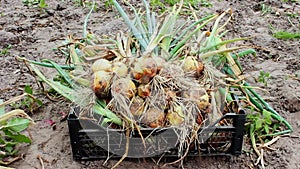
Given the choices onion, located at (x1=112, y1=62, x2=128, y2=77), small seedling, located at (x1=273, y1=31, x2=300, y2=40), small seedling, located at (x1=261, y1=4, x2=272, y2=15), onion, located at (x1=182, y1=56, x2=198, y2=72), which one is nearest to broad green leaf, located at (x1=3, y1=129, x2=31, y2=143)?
onion, located at (x1=112, y1=62, x2=128, y2=77)

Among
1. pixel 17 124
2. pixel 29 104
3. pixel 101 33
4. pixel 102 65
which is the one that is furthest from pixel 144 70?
pixel 101 33

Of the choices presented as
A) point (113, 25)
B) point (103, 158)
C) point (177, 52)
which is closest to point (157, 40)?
point (177, 52)

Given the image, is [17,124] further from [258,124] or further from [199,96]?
[258,124]

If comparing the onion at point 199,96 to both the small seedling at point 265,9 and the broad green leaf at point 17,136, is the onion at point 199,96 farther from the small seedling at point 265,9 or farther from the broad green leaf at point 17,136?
the small seedling at point 265,9

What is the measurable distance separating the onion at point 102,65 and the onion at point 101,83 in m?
0.03

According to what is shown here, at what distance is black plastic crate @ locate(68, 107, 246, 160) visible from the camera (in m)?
1.70

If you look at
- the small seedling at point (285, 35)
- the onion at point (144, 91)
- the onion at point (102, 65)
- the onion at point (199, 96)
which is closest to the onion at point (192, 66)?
the onion at point (199, 96)

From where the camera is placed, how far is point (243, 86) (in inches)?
74.2

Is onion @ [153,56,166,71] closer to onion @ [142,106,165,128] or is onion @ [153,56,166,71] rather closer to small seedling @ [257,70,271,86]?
onion @ [142,106,165,128]

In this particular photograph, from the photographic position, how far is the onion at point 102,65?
5.76 ft

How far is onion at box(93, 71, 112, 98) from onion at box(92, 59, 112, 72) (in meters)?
0.03

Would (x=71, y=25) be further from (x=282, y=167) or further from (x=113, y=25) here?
(x=282, y=167)

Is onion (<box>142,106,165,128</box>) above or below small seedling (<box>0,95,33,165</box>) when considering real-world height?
above

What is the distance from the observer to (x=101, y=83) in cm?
171
